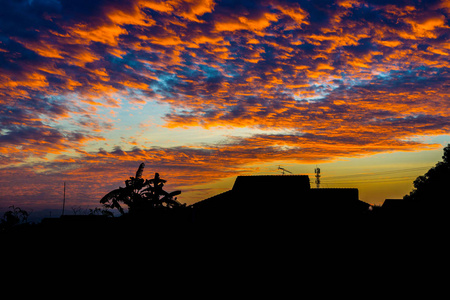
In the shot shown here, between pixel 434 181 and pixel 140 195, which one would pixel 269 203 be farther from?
pixel 434 181

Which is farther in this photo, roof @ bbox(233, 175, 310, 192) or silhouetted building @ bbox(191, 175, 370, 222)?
roof @ bbox(233, 175, 310, 192)

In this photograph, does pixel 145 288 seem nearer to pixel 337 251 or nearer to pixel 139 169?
pixel 337 251

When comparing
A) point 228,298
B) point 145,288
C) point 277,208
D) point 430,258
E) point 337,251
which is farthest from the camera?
point 277,208

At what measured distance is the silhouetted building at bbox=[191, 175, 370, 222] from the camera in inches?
1070

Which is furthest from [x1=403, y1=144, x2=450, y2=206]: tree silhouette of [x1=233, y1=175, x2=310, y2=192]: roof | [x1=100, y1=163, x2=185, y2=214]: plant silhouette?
[x1=100, y1=163, x2=185, y2=214]: plant silhouette

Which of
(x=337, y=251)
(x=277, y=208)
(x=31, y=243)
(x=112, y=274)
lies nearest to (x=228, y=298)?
(x=112, y=274)

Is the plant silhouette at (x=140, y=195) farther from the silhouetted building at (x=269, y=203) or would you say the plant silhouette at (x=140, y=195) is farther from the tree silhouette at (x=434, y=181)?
the tree silhouette at (x=434, y=181)

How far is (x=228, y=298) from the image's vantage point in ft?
40.1

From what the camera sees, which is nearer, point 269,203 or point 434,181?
point 269,203

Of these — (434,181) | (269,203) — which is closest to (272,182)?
(269,203)

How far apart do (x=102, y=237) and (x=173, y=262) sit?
133 inches

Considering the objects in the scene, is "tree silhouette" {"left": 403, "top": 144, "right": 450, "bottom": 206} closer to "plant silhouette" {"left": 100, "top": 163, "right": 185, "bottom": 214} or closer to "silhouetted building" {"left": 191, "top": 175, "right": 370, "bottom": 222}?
"silhouetted building" {"left": 191, "top": 175, "right": 370, "bottom": 222}

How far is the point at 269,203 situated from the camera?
28.5m

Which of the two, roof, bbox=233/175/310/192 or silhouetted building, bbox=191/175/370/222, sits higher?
roof, bbox=233/175/310/192
